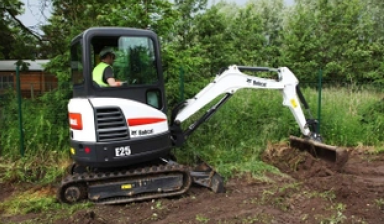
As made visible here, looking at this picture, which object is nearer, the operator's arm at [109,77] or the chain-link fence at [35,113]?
the operator's arm at [109,77]

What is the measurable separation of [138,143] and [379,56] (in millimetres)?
21505

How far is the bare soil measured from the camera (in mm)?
4035

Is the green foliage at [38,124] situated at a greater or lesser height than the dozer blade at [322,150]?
greater

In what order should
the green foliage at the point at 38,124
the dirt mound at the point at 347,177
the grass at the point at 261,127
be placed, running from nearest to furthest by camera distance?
the dirt mound at the point at 347,177 → the green foliage at the point at 38,124 → the grass at the point at 261,127

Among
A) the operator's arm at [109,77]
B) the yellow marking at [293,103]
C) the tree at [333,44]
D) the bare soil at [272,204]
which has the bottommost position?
the bare soil at [272,204]

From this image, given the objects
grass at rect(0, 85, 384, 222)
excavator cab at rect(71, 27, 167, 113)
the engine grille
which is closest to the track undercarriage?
grass at rect(0, 85, 384, 222)

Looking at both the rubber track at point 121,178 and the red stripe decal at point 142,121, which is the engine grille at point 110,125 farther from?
the rubber track at point 121,178

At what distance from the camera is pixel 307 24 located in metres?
22.6

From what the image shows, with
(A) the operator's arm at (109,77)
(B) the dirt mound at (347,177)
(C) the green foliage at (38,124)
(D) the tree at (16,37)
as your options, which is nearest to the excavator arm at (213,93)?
(A) the operator's arm at (109,77)

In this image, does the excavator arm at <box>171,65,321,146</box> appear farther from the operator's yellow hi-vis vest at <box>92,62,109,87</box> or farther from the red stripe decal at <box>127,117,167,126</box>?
the operator's yellow hi-vis vest at <box>92,62,109,87</box>

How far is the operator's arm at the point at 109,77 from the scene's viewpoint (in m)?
4.45

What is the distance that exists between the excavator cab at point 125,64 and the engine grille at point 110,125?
0.23 metres

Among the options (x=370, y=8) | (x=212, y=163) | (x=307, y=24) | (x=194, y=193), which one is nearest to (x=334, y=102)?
(x=212, y=163)

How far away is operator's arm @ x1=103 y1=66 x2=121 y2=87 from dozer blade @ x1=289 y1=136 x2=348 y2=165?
148 inches
